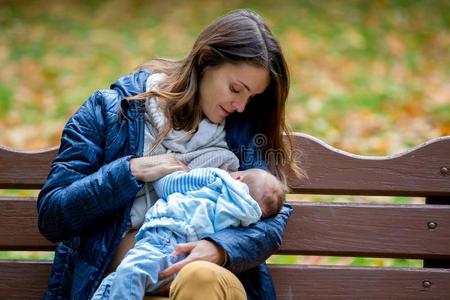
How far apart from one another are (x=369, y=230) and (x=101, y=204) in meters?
1.01

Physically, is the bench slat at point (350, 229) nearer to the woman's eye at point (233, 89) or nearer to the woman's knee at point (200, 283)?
the woman's eye at point (233, 89)

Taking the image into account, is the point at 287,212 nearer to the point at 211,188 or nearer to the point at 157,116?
the point at 211,188

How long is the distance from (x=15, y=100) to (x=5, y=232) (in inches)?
122

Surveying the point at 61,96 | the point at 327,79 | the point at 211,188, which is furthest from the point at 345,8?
the point at 211,188

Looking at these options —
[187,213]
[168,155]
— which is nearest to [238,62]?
[168,155]

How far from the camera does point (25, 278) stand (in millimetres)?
3092

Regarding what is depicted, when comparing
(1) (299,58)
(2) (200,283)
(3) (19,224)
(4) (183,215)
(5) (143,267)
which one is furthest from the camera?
(1) (299,58)

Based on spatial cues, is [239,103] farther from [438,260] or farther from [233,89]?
[438,260]

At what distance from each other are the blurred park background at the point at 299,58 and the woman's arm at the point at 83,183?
2.01 meters

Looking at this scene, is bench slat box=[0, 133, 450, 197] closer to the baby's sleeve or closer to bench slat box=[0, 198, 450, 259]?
bench slat box=[0, 198, 450, 259]

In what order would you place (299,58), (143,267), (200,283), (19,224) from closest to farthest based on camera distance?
1. (200,283)
2. (143,267)
3. (19,224)
4. (299,58)

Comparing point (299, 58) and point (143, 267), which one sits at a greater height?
point (143, 267)

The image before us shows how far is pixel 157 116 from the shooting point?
2.84 m

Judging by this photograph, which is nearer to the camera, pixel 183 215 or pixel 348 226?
pixel 183 215
